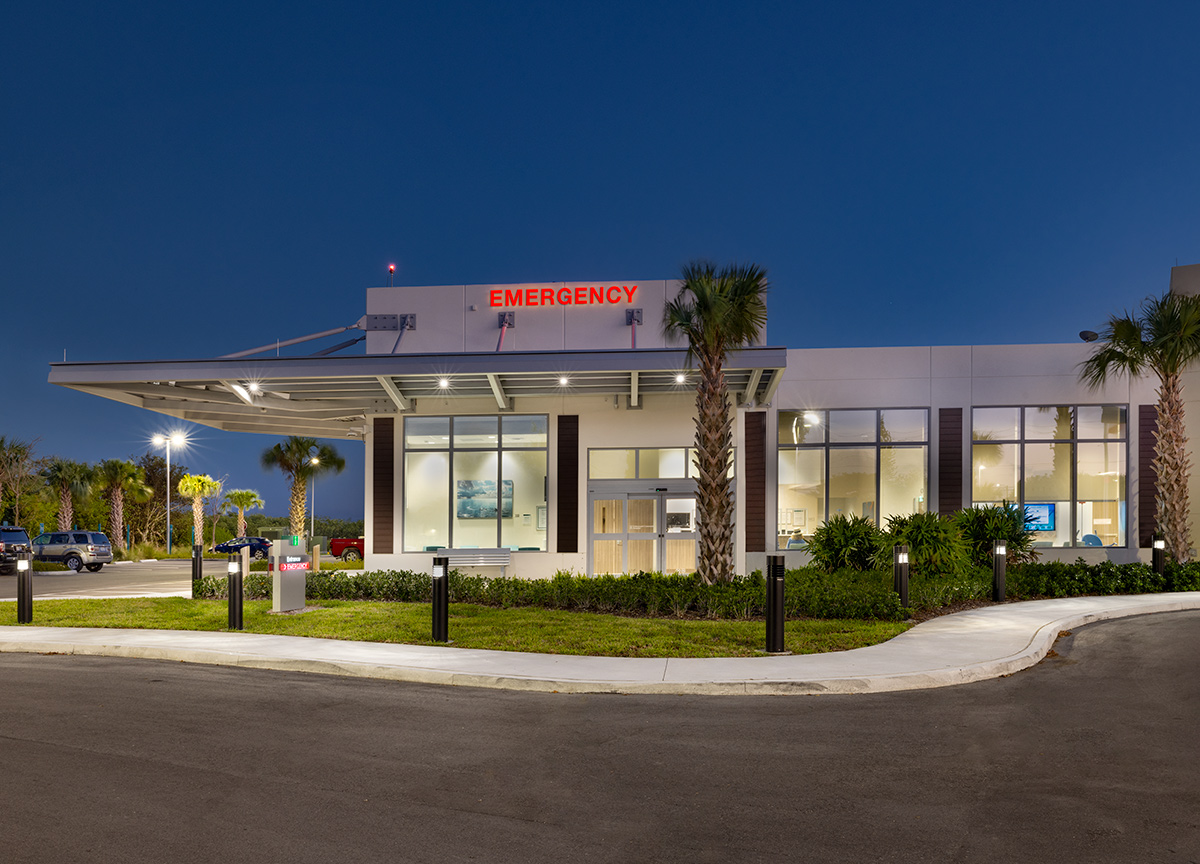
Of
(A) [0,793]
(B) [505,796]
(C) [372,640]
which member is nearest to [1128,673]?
(B) [505,796]

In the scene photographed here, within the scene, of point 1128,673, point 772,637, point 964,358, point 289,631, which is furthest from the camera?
point 964,358

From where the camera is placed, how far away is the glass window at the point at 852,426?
78.4 ft

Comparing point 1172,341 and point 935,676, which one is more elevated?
point 1172,341

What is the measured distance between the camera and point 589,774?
238 inches

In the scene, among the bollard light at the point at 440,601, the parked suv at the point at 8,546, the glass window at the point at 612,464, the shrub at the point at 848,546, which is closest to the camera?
the bollard light at the point at 440,601

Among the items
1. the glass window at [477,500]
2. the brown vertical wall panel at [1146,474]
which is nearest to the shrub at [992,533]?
the brown vertical wall panel at [1146,474]

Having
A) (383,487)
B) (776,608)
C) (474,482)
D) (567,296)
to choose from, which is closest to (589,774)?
(776,608)

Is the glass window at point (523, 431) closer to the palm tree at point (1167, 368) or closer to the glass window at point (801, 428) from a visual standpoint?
the glass window at point (801, 428)

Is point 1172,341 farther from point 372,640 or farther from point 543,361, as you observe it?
point 372,640

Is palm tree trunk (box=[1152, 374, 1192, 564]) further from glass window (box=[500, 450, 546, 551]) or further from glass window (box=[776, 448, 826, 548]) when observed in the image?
glass window (box=[500, 450, 546, 551])

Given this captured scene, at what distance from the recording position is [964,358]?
23.5 meters

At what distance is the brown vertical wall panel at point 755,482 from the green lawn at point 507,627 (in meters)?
9.73

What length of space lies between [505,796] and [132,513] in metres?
61.8

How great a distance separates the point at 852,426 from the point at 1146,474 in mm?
7878
